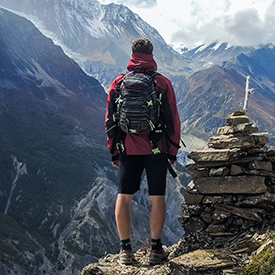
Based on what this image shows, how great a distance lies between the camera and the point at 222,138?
7352 millimetres

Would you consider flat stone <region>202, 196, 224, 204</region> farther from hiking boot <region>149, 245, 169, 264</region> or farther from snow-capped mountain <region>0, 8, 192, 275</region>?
snow-capped mountain <region>0, 8, 192, 275</region>

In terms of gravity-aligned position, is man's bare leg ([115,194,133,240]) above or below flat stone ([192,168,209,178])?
below

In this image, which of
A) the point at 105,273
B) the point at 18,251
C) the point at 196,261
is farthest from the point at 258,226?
the point at 18,251

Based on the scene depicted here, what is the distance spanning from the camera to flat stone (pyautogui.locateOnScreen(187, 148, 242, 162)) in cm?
675

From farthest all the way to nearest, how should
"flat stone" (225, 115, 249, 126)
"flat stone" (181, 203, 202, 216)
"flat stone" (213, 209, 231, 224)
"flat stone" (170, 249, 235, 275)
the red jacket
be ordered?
"flat stone" (225, 115, 249, 126) → "flat stone" (181, 203, 202, 216) → "flat stone" (213, 209, 231, 224) → the red jacket → "flat stone" (170, 249, 235, 275)

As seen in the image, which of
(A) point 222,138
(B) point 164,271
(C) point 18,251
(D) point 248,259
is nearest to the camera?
(D) point 248,259

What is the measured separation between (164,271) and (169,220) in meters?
171

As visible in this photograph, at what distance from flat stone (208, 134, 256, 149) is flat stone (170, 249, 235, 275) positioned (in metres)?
2.18

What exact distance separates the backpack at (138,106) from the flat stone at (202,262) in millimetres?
2388

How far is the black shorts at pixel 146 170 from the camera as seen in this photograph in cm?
641

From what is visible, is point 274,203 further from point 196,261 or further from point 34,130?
point 34,130

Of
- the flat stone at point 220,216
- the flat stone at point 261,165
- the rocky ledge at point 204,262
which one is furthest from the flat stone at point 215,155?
the rocky ledge at point 204,262

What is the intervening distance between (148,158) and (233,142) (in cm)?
192

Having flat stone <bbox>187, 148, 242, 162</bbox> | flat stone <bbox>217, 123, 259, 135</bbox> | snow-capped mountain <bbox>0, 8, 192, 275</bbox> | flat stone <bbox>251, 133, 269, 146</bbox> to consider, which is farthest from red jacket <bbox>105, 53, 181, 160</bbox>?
snow-capped mountain <bbox>0, 8, 192, 275</bbox>
